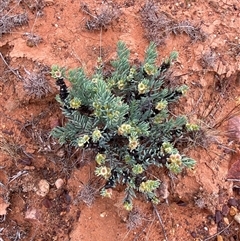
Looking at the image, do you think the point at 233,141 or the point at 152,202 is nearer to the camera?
the point at 152,202

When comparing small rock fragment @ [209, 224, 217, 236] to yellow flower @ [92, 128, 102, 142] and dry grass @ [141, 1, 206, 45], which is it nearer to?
yellow flower @ [92, 128, 102, 142]

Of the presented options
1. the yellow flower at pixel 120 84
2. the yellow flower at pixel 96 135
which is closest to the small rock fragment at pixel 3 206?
the yellow flower at pixel 96 135

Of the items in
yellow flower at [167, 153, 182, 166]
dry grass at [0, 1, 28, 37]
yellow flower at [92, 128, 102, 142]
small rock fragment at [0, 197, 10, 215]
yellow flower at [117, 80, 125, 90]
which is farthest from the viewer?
dry grass at [0, 1, 28, 37]

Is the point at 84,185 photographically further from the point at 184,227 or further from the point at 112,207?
the point at 184,227

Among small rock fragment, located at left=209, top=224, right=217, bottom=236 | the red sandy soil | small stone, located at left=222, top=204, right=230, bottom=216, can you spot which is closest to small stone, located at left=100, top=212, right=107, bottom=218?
the red sandy soil

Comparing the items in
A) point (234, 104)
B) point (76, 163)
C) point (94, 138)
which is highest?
point (94, 138)

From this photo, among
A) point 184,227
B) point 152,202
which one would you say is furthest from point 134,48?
point 184,227

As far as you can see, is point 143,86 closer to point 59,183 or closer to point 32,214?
point 59,183
